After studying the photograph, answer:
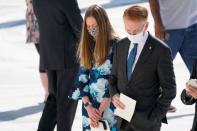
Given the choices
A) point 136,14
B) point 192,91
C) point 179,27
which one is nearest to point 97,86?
point 136,14

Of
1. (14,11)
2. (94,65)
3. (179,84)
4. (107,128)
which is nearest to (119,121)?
(107,128)

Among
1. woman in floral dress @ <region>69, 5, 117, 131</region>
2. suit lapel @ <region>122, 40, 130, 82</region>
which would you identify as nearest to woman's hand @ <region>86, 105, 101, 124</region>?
woman in floral dress @ <region>69, 5, 117, 131</region>

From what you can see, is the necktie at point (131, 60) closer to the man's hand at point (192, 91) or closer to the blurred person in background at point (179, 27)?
the man's hand at point (192, 91)

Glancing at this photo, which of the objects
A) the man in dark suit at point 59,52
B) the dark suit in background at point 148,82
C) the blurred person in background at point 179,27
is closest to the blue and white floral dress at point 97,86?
the dark suit in background at point 148,82

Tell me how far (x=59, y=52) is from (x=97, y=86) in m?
0.88

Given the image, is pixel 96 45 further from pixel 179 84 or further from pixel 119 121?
pixel 179 84

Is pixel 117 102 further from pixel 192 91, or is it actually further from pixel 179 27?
pixel 179 27

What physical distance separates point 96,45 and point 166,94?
723 mm

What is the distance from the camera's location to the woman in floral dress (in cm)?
477

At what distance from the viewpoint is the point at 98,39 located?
187 inches

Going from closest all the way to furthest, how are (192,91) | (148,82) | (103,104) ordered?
1. (192,91)
2. (148,82)
3. (103,104)

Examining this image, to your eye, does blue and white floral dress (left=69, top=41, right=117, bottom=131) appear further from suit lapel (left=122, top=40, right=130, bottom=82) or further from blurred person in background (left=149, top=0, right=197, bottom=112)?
blurred person in background (left=149, top=0, right=197, bottom=112)

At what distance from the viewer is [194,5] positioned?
255 inches

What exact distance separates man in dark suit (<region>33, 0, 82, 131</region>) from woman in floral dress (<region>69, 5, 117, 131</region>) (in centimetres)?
62
